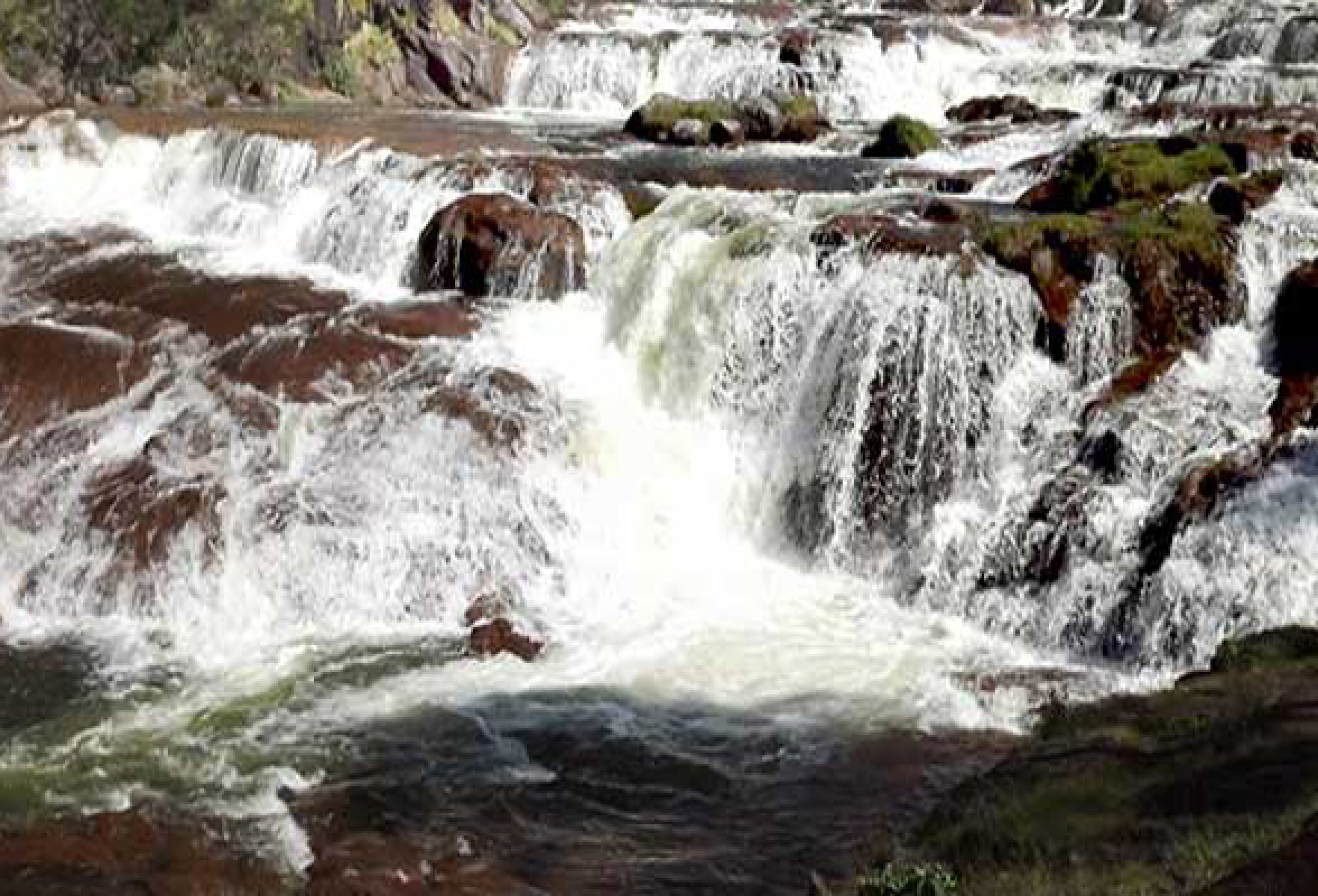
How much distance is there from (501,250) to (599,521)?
4.23 meters

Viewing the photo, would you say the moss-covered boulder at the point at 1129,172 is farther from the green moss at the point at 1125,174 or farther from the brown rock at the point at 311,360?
the brown rock at the point at 311,360

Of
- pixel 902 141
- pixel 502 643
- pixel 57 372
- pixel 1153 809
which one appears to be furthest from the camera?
pixel 902 141

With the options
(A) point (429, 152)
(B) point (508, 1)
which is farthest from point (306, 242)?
(B) point (508, 1)

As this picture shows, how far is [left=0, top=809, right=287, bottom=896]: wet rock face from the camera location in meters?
7.59

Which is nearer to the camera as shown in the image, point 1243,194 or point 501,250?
point 1243,194

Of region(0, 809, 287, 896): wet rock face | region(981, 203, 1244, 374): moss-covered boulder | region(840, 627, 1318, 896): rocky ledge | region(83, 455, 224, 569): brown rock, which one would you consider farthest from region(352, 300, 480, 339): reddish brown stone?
region(840, 627, 1318, 896): rocky ledge

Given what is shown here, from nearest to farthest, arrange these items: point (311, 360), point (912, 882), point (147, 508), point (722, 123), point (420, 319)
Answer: point (912, 882) → point (147, 508) → point (311, 360) → point (420, 319) → point (722, 123)

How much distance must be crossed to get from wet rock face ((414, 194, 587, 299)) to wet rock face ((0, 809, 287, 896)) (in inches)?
341

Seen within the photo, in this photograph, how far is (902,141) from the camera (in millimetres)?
21469

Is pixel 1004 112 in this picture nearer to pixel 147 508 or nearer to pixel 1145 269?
pixel 1145 269

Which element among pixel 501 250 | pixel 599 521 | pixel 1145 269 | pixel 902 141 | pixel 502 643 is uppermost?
pixel 902 141

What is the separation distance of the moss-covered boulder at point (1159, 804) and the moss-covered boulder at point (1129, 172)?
9.08 meters

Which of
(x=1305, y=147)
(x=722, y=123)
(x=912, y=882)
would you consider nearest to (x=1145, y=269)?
(x=1305, y=147)

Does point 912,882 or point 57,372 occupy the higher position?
point 912,882
